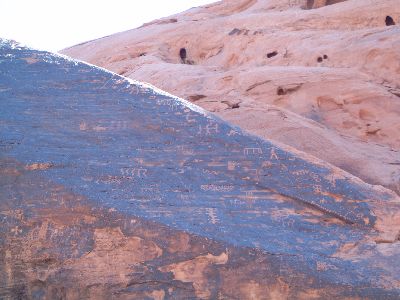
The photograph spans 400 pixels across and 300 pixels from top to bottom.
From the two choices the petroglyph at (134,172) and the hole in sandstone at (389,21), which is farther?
the hole in sandstone at (389,21)

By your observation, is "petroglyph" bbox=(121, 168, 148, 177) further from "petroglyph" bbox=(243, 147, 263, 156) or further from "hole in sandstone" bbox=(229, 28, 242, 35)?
"hole in sandstone" bbox=(229, 28, 242, 35)

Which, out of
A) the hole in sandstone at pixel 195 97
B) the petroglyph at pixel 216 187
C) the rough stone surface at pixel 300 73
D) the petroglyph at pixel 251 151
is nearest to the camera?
the petroglyph at pixel 216 187

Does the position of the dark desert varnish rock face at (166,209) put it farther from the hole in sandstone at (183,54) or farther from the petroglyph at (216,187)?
the hole in sandstone at (183,54)

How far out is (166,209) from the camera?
13.4 feet

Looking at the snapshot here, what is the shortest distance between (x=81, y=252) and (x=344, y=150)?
3.13 metres

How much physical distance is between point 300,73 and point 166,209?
4156mm

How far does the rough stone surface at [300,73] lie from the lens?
5836mm

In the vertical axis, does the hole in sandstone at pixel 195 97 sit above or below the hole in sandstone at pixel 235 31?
below

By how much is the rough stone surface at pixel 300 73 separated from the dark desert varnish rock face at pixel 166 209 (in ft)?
3.51

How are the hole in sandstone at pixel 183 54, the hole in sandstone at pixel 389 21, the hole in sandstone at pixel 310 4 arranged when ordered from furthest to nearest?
1. the hole in sandstone at pixel 310 4
2. the hole in sandstone at pixel 183 54
3. the hole in sandstone at pixel 389 21

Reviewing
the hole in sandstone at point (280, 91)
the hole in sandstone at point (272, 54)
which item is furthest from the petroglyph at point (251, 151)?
the hole in sandstone at point (272, 54)

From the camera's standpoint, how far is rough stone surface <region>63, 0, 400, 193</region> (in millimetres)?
5836

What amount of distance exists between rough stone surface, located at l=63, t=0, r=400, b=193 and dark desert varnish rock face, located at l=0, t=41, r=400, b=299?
3.51 feet

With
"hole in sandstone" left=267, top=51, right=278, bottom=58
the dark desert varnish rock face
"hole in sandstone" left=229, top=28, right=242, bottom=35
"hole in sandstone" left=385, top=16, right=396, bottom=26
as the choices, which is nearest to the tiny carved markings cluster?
the dark desert varnish rock face
